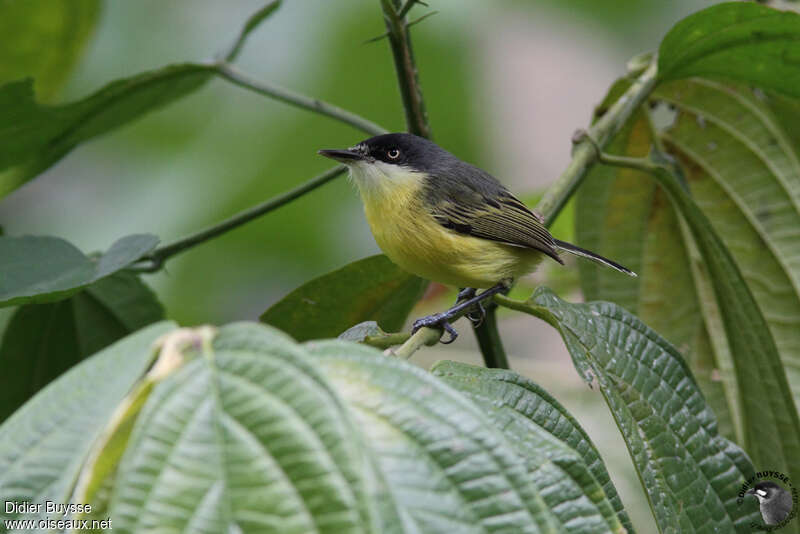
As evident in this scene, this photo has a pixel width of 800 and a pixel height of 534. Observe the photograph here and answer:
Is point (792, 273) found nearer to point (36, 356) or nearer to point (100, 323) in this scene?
point (100, 323)

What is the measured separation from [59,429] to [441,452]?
1.24 feet

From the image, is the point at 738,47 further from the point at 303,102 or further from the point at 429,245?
the point at 303,102

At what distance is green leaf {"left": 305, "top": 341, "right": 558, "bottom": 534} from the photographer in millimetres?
842

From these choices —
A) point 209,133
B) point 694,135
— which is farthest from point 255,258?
point 694,135

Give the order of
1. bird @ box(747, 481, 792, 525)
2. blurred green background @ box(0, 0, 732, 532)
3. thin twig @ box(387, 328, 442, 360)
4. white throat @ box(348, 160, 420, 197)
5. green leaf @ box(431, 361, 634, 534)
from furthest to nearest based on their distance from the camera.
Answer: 1. blurred green background @ box(0, 0, 732, 532)
2. white throat @ box(348, 160, 420, 197)
3. bird @ box(747, 481, 792, 525)
4. thin twig @ box(387, 328, 442, 360)
5. green leaf @ box(431, 361, 634, 534)

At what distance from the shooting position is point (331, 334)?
216 cm

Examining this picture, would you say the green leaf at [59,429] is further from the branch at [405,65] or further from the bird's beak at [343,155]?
the bird's beak at [343,155]

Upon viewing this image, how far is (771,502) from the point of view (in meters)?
1.59

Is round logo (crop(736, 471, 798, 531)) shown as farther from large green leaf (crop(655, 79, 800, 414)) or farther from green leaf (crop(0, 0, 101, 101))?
green leaf (crop(0, 0, 101, 101))

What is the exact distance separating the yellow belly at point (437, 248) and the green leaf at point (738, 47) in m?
0.79

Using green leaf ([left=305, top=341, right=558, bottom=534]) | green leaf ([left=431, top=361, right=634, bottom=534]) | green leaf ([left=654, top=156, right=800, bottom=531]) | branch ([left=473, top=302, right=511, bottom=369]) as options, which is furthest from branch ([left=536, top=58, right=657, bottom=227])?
green leaf ([left=305, top=341, right=558, bottom=534])

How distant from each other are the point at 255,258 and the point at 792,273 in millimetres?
1923

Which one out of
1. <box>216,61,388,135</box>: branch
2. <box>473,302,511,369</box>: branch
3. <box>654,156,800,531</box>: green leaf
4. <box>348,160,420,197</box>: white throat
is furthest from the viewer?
<box>348,160,420,197</box>: white throat

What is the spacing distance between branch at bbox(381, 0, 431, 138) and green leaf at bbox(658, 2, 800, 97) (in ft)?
2.12
